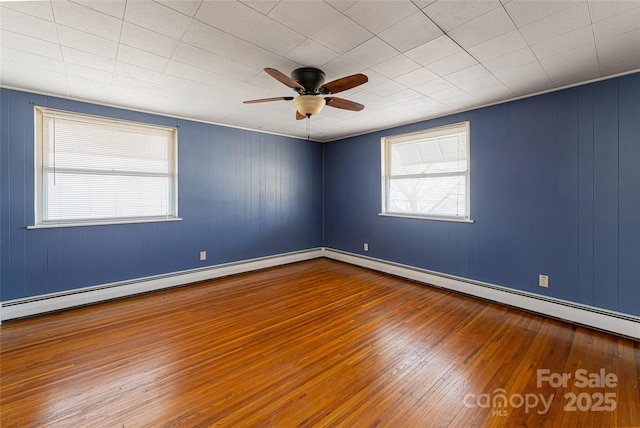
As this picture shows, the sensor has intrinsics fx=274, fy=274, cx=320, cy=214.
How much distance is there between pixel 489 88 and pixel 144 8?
10.4 ft

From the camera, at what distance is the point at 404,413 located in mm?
1673

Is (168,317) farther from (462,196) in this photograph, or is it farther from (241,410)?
(462,196)

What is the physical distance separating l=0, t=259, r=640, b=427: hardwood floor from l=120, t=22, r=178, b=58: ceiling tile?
8.14 ft

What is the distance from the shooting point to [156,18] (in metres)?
1.78

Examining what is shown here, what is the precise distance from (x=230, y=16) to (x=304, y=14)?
48 cm

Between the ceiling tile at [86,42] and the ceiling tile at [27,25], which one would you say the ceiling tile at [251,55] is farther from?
the ceiling tile at [27,25]

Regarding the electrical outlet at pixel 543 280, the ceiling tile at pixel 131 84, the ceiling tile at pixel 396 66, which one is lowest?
the electrical outlet at pixel 543 280

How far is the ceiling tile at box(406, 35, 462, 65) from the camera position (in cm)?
206

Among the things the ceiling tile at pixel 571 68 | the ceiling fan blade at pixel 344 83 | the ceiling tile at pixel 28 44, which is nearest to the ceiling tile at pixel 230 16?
the ceiling fan blade at pixel 344 83

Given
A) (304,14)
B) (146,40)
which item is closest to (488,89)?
(304,14)

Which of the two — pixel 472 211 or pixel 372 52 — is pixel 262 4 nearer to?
pixel 372 52

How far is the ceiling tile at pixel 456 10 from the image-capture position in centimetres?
164

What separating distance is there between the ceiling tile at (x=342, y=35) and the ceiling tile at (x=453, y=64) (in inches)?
30.5

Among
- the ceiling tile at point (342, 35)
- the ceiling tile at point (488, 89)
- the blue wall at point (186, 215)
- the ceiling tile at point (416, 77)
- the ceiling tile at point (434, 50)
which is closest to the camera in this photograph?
the ceiling tile at point (342, 35)
